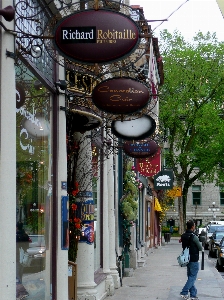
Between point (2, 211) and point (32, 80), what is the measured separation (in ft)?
7.92

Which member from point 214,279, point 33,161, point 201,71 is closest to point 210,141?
point 201,71

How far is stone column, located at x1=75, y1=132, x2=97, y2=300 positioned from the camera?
12383mm

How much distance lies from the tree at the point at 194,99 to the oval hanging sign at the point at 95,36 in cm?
4054

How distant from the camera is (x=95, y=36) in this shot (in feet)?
24.6

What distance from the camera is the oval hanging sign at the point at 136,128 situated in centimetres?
1245

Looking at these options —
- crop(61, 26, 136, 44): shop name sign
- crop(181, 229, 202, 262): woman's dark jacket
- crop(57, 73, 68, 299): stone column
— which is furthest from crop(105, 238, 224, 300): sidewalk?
crop(61, 26, 136, 44): shop name sign

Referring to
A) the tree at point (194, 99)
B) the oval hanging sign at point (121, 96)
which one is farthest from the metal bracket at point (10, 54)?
the tree at point (194, 99)

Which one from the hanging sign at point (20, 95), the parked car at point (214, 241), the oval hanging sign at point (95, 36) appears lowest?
the parked car at point (214, 241)

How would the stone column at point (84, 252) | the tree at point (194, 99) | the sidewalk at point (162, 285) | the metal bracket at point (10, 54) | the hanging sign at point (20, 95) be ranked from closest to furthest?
the metal bracket at point (10, 54)
the hanging sign at point (20, 95)
the stone column at point (84, 252)
the sidewalk at point (162, 285)
the tree at point (194, 99)

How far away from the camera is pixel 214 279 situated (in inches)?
780

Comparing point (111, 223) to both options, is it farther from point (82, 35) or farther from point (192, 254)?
point (82, 35)

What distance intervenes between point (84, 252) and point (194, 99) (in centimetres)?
3840

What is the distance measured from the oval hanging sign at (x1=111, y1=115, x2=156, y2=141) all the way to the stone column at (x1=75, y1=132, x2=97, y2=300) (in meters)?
0.63

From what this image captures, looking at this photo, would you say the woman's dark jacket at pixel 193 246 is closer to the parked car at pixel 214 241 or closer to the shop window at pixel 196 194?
the parked car at pixel 214 241
